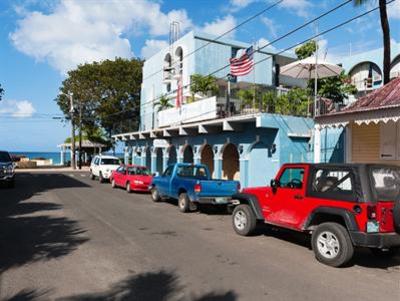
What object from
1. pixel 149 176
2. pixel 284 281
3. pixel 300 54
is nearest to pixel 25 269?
pixel 284 281

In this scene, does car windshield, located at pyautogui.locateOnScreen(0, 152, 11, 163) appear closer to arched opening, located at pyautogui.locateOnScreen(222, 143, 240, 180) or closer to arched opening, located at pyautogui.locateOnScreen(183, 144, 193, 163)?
arched opening, located at pyautogui.locateOnScreen(183, 144, 193, 163)

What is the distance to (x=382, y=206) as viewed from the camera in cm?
739

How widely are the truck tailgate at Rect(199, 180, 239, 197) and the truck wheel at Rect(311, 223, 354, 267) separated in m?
6.31

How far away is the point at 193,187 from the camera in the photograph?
1434 centimetres

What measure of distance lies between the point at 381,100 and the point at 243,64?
9.64m

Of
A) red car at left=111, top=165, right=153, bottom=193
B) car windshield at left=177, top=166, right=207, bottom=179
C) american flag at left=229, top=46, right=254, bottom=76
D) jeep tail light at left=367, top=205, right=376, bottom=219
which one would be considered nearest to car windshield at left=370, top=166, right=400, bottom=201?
jeep tail light at left=367, top=205, right=376, bottom=219

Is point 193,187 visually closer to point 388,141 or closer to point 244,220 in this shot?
point 244,220

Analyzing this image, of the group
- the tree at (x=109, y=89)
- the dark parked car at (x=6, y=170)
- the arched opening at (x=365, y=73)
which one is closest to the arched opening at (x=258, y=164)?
the arched opening at (x=365, y=73)

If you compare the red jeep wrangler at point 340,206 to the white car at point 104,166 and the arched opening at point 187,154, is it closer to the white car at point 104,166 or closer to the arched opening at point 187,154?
the arched opening at point 187,154

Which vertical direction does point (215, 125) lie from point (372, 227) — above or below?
above

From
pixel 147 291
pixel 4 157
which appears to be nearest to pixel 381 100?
pixel 147 291

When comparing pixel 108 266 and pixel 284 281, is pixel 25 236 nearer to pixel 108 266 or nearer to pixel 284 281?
pixel 108 266

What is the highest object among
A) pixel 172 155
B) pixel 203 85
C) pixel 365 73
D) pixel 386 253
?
pixel 365 73

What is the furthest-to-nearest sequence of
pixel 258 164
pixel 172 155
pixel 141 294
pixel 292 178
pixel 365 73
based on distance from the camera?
pixel 172 155 < pixel 365 73 < pixel 258 164 < pixel 292 178 < pixel 141 294
